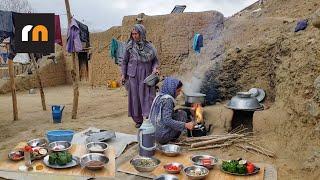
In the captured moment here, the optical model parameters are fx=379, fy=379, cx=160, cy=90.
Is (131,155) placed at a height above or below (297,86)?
below

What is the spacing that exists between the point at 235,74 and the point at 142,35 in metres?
2.07

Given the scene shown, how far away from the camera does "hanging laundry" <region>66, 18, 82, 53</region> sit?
731cm

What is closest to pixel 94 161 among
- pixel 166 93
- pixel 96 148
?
pixel 96 148

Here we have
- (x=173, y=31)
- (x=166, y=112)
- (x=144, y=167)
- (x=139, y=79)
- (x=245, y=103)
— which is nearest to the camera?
(x=144, y=167)

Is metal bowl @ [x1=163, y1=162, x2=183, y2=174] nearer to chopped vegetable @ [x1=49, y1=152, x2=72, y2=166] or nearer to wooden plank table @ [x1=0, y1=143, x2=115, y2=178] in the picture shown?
wooden plank table @ [x1=0, y1=143, x2=115, y2=178]

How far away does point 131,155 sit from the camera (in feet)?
14.5

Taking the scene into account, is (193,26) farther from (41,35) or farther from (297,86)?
(297,86)

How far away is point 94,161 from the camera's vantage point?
290cm

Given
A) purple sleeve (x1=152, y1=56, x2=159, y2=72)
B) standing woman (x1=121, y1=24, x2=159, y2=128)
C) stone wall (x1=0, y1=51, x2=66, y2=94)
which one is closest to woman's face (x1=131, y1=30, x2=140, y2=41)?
standing woman (x1=121, y1=24, x2=159, y2=128)

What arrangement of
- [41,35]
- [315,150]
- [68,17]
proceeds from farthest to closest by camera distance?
[68,17], [41,35], [315,150]

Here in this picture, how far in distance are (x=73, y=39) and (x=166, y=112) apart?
367 cm

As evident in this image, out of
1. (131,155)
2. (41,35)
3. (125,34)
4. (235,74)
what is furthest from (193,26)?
(131,155)

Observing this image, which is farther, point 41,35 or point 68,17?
point 68,17

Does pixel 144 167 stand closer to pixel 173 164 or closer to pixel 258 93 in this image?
pixel 173 164
